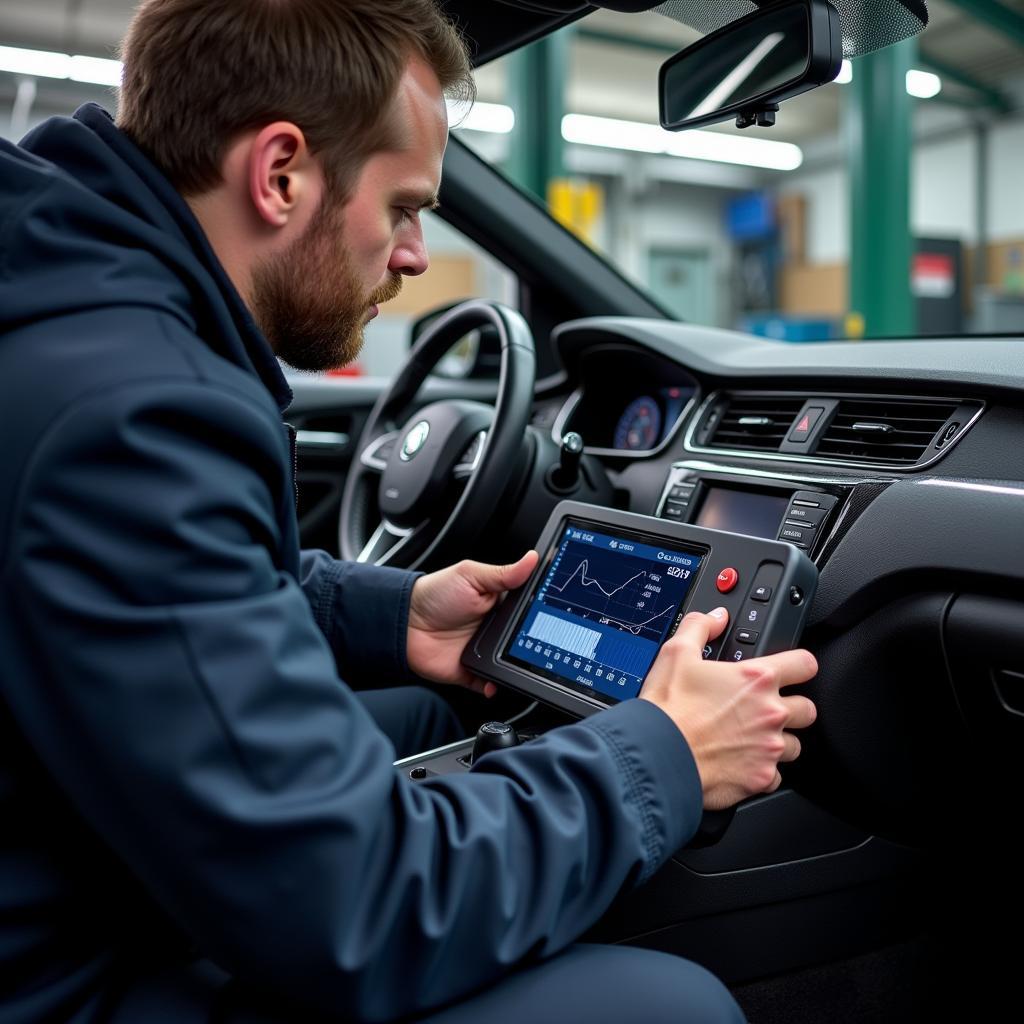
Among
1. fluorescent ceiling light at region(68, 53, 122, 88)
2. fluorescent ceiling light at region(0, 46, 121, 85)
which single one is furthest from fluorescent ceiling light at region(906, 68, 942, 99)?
fluorescent ceiling light at region(0, 46, 121, 85)

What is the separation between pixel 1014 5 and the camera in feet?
23.8

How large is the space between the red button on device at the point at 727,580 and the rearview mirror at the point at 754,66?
0.56 meters

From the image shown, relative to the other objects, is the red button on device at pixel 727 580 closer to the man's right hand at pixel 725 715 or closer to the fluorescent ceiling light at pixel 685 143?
the man's right hand at pixel 725 715

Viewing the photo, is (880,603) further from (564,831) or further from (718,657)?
(564,831)

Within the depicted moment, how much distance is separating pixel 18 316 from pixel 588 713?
0.65 metres

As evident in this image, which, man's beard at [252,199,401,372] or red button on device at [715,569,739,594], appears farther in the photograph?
red button on device at [715,569,739,594]

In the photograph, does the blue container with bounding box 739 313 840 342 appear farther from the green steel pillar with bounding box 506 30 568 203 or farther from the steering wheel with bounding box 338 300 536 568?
the steering wheel with bounding box 338 300 536 568

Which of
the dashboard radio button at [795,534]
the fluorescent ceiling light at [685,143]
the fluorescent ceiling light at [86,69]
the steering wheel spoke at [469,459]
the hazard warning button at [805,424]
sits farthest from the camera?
the fluorescent ceiling light at [685,143]

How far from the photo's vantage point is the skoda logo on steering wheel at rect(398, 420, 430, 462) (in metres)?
1.62

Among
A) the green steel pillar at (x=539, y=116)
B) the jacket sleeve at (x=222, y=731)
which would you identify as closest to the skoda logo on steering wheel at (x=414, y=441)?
the jacket sleeve at (x=222, y=731)

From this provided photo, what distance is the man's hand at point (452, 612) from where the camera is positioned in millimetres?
1236

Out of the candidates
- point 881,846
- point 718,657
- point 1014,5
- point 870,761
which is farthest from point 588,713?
point 1014,5

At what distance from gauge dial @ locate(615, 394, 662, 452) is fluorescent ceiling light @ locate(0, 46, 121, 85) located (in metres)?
8.39

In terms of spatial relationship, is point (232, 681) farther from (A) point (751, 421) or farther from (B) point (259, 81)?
(A) point (751, 421)
